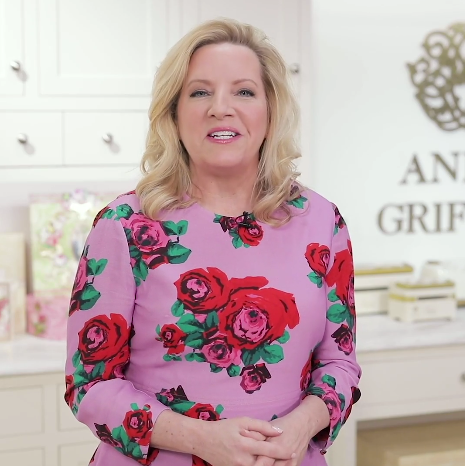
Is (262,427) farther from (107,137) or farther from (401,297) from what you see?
(401,297)

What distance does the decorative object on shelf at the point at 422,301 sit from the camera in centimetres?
268

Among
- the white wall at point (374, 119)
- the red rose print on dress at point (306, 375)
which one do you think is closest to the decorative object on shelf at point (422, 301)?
the white wall at point (374, 119)

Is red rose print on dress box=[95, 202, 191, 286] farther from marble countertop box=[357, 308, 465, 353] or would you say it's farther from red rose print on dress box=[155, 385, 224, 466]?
marble countertop box=[357, 308, 465, 353]

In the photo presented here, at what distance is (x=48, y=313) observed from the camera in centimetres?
242

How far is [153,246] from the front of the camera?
1.32 meters

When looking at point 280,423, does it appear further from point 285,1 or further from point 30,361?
point 285,1

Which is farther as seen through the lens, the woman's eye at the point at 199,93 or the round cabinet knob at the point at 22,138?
the round cabinet knob at the point at 22,138

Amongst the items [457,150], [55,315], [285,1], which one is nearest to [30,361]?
[55,315]

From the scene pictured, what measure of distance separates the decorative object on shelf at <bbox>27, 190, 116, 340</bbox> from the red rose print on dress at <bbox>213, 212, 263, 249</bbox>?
1185 millimetres

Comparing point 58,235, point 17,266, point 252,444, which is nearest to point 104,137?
point 58,235

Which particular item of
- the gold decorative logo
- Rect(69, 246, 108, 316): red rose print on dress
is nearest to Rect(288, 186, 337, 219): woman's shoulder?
Rect(69, 246, 108, 316): red rose print on dress

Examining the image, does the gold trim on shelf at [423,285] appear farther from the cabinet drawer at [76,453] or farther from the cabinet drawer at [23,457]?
the cabinet drawer at [23,457]

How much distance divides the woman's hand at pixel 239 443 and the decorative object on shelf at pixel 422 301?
152cm

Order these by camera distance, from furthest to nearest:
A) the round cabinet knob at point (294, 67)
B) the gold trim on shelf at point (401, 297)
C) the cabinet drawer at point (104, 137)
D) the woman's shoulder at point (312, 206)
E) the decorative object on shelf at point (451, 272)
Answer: the decorative object on shelf at point (451, 272), the gold trim on shelf at point (401, 297), the round cabinet knob at point (294, 67), the cabinet drawer at point (104, 137), the woman's shoulder at point (312, 206)
